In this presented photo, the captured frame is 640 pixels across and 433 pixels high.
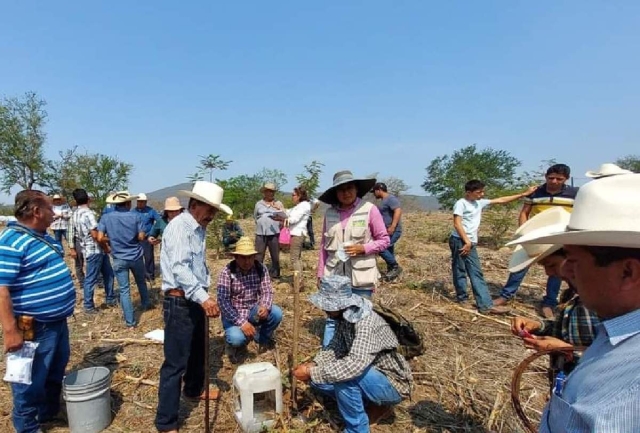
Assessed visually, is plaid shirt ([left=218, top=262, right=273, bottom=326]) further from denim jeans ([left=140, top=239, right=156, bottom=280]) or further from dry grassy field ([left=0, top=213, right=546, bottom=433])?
denim jeans ([left=140, top=239, right=156, bottom=280])

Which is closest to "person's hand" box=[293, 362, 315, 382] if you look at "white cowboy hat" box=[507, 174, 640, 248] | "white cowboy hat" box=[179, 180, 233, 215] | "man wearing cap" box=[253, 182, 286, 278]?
"white cowboy hat" box=[179, 180, 233, 215]

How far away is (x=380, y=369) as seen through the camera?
308 cm

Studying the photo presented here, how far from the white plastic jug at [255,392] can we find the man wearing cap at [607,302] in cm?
241

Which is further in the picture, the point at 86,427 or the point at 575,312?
the point at 86,427

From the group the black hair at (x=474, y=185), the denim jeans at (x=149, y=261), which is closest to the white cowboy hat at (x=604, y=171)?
the black hair at (x=474, y=185)

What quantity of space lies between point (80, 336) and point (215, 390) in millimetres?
2764

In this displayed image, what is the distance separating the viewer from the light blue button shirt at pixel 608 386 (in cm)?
86

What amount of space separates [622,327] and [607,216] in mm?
320

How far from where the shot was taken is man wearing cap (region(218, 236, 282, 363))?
4277 millimetres

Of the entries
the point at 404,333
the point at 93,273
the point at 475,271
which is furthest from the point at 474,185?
the point at 93,273

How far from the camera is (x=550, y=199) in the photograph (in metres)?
4.94

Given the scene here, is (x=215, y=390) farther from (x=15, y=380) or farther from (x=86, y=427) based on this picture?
(x=15, y=380)

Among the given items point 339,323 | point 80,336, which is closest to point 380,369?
point 339,323

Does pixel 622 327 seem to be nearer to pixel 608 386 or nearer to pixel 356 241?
pixel 608 386
